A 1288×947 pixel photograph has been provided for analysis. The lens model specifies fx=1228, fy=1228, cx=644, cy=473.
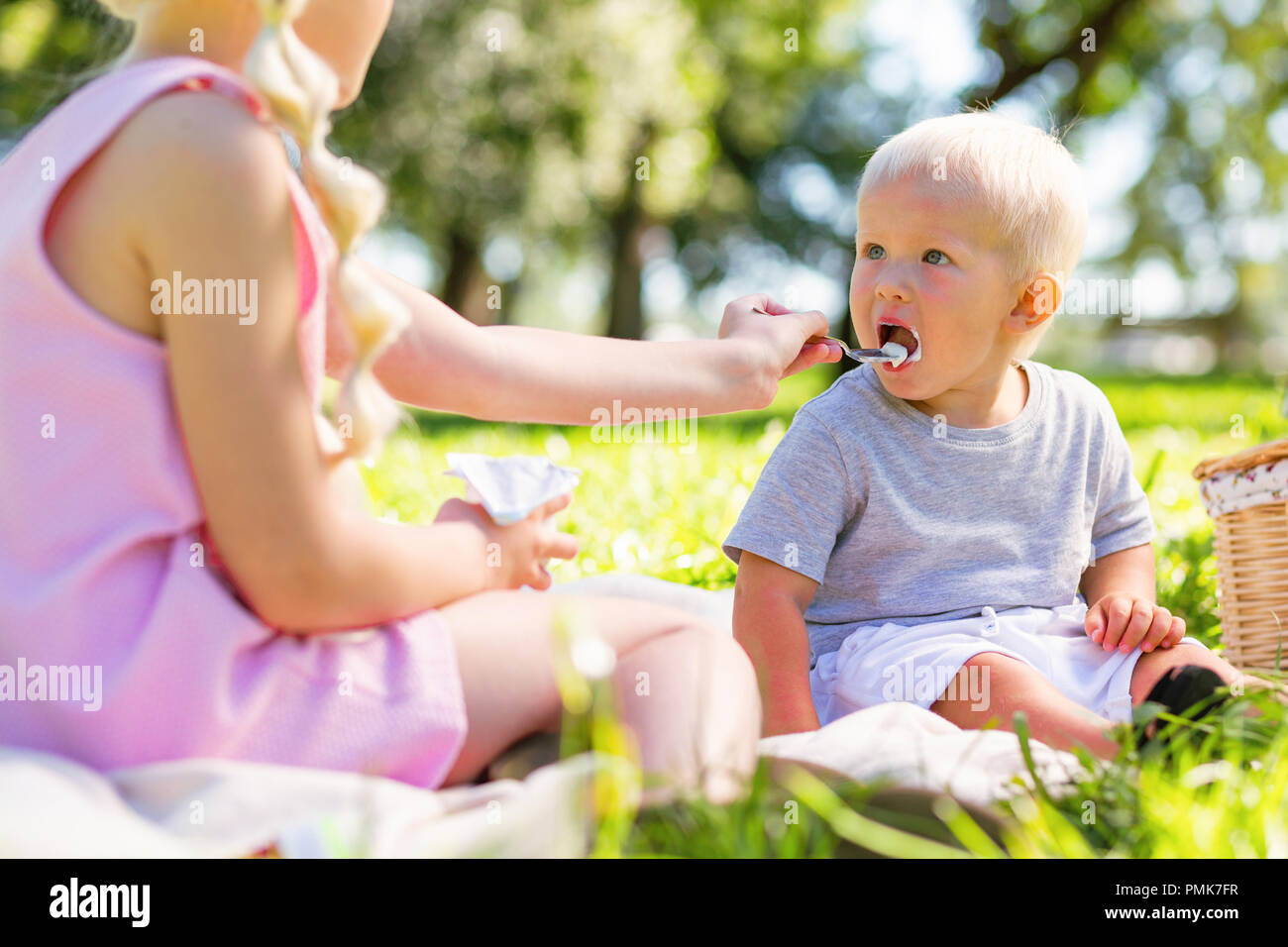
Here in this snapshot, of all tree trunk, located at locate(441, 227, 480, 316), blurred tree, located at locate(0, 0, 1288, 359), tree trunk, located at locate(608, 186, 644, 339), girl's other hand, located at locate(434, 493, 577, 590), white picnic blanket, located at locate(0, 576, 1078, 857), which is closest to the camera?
white picnic blanket, located at locate(0, 576, 1078, 857)

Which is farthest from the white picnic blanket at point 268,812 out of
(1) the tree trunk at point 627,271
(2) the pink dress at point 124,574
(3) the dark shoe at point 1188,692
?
(1) the tree trunk at point 627,271

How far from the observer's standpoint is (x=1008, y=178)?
6.92ft

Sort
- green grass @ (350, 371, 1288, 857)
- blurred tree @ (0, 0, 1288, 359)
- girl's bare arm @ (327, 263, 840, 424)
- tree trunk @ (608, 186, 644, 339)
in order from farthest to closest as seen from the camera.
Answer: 1. tree trunk @ (608, 186, 644, 339)
2. blurred tree @ (0, 0, 1288, 359)
3. girl's bare arm @ (327, 263, 840, 424)
4. green grass @ (350, 371, 1288, 857)

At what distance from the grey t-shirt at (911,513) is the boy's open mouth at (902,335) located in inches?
4.5

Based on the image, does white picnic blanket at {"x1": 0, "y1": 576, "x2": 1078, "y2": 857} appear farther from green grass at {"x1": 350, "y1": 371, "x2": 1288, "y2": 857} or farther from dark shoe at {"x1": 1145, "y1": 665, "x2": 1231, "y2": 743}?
dark shoe at {"x1": 1145, "y1": 665, "x2": 1231, "y2": 743}

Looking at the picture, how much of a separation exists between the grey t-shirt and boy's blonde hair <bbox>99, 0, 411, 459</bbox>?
94 centimetres

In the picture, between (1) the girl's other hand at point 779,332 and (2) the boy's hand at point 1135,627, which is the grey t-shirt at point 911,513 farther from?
(1) the girl's other hand at point 779,332

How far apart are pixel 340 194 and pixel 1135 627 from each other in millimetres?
1437

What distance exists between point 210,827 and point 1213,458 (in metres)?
1.93

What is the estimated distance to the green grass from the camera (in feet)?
4.09

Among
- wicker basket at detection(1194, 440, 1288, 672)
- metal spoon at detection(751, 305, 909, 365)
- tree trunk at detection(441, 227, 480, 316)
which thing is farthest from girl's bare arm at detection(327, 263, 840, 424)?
tree trunk at detection(441, 227, 480, 316)

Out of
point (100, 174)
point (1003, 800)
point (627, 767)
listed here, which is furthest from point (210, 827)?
point (1003, 800)

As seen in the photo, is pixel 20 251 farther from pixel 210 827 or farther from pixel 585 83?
pixel 585 83

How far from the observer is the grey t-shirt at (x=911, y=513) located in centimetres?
209
